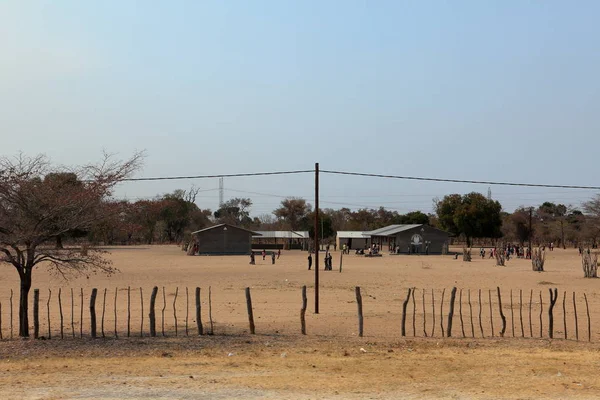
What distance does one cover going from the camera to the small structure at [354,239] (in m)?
107

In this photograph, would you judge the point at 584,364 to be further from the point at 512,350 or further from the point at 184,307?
the point at 184,307

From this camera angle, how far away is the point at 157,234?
136 metres

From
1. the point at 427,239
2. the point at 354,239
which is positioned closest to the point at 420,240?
the point at 427,239

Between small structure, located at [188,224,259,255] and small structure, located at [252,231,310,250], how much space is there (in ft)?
50.2

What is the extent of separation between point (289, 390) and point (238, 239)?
70.9 meters

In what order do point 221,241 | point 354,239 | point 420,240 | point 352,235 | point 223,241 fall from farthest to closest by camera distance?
point 354,239, point 352,235, point 420,240, point 223,241, point 221,241

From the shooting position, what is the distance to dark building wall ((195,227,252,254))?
8188cm

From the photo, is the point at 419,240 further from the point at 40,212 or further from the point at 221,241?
the point at 40,212

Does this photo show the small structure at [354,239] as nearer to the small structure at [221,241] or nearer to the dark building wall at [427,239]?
the dark building wall at [427,239]

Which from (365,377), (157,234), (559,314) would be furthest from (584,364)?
(157,234)

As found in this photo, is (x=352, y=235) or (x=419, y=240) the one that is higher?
(x=352, y=235)

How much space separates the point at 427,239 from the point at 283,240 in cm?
2723

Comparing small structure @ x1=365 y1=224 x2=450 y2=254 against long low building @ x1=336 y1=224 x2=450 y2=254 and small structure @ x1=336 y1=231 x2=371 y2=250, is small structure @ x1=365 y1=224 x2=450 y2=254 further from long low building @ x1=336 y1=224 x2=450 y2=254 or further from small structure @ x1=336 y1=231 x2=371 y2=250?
small structure @ x1=336 y1=231 x2=371 y2=250

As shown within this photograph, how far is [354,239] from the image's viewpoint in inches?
4336
